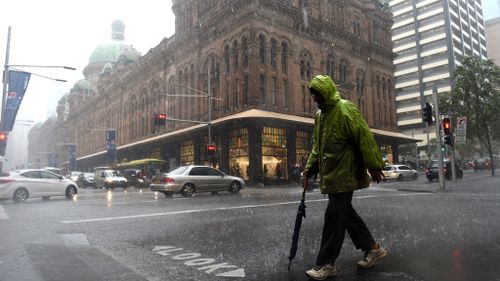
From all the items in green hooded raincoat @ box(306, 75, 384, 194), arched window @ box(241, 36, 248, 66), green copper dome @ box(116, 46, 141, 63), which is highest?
green copper dome @ box(116, 46, 141, 63)

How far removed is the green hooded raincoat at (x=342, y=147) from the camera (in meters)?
3.48

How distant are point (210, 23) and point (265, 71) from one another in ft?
28.1

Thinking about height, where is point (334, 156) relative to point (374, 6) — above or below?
below

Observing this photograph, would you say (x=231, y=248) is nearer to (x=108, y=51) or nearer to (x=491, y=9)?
(x=108, y=51)

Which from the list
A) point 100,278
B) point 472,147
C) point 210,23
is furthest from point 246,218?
point 472,147

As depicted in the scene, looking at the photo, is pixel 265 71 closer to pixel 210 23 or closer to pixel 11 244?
pixel 210 23

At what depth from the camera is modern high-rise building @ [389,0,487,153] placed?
3312 inches

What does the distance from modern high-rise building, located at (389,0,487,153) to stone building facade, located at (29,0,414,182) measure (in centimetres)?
4197

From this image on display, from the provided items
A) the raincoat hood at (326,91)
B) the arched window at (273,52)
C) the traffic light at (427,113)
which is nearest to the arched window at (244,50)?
the arched window at (273,52)

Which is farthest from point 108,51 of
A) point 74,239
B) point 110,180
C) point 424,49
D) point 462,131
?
point 74,239

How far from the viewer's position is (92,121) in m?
72.6

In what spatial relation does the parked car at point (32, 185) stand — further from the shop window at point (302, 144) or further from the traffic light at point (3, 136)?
the shop window at point (302, 144)

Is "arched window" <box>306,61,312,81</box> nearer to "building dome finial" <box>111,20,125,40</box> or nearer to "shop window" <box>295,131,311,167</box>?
"shop window" <box>295,131,311,167</box>

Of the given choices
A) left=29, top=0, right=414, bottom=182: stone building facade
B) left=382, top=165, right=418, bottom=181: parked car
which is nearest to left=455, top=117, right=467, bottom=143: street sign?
left=382, top=165, right=418, bottom=181: parked car
